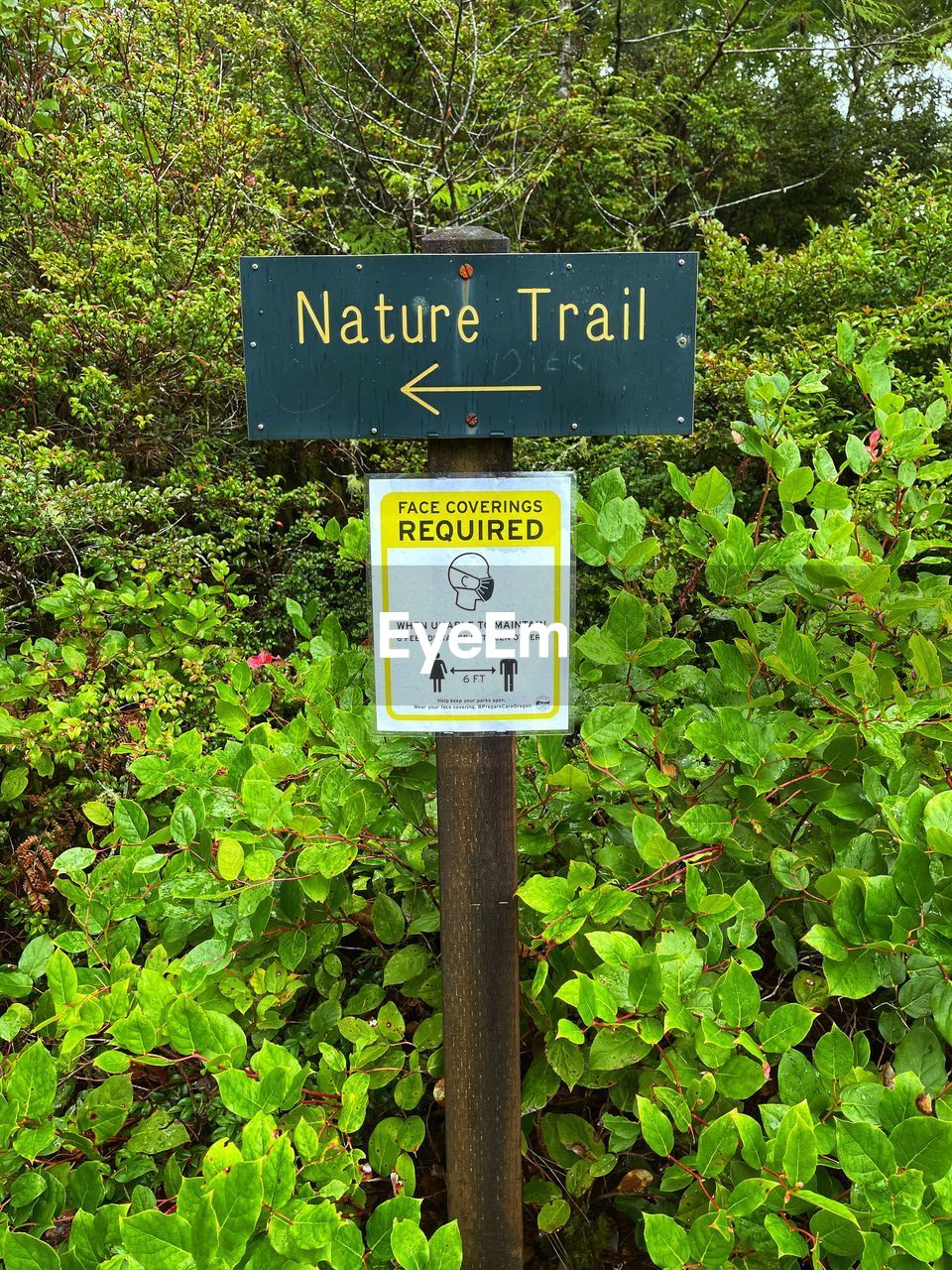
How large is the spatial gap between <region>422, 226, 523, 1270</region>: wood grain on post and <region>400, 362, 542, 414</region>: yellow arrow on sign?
3.3 inches

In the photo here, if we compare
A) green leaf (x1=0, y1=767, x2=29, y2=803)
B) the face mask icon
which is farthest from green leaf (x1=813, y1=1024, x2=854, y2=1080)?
green leaf (x1=0, y1=767, x2=29, y2=803)

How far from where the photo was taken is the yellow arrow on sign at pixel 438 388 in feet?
4.49

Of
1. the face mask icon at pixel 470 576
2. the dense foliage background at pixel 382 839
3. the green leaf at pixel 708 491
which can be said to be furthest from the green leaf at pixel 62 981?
the green leaf at pixel 708 491

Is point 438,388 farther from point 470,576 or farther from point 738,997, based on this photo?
point 738,997

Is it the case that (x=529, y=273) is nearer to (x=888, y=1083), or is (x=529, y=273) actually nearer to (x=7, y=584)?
(x=888, y=1083)

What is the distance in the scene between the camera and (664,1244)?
1.17m

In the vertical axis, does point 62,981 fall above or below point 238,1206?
above

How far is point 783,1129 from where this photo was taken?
1188 millimetres

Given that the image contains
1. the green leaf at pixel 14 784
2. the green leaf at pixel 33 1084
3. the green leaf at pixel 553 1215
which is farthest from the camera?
the green leaf at pixel 14 784

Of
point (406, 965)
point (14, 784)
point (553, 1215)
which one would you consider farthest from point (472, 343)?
point (14, 784)

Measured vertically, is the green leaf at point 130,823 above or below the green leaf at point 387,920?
above

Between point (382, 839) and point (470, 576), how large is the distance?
0.60 meters

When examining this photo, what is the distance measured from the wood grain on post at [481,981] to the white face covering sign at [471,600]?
0.18 feet

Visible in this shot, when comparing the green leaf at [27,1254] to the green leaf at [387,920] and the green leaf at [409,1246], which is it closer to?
the green leaf at [409,1246]
